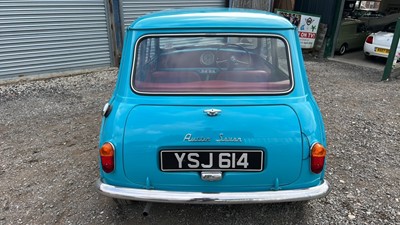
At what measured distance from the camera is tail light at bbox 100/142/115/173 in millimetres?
2160

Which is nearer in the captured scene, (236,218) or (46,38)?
(236,218)

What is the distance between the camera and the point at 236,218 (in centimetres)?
267

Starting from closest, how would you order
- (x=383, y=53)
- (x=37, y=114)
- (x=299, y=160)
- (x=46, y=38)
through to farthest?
1. (x=299, y=160)
2. (x=37, y=114)
3. (x=46, y=38)
4. (x=383, y=53)

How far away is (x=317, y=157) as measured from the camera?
216 centimetres

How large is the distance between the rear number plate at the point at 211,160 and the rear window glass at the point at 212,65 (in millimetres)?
486

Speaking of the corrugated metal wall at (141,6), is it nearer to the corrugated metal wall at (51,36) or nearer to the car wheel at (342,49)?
the corrugated metal wall at (51,36)

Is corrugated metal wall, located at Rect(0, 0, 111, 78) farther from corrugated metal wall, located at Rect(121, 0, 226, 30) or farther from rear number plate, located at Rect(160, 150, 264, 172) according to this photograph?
rear number plate, located at Rect(160, 150, 264, 172)

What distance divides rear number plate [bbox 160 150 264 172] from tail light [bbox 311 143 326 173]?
1.22 feet

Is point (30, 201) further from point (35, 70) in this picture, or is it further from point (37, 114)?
point (35, 70)

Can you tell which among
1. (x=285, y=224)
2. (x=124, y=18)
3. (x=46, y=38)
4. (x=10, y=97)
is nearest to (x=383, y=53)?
(x=124, y=18)

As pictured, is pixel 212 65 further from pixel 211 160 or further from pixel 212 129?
pixel 211 160

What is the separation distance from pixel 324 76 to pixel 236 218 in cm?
635

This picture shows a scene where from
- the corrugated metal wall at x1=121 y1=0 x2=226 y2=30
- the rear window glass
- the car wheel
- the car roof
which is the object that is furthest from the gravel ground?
the car wheel

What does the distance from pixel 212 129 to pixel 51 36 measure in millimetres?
6208
